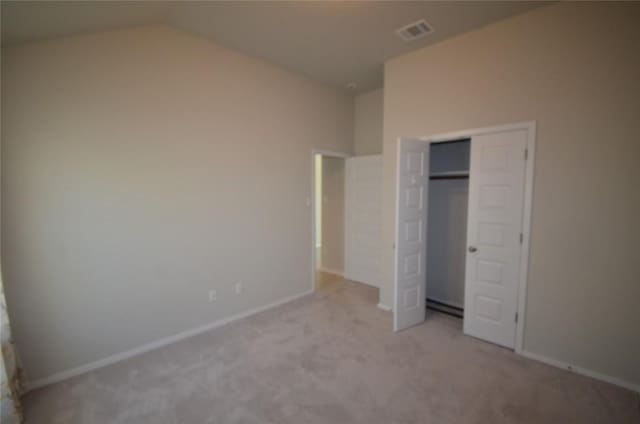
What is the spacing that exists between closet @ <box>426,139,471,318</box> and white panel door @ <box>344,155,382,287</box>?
0.89 meters

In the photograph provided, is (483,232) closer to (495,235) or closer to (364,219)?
(495,235)

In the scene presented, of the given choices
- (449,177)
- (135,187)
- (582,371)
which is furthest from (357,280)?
(135,187)

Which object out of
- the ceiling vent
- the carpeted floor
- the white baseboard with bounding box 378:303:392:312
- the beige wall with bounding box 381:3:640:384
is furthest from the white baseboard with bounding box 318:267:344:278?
the ceiling vent

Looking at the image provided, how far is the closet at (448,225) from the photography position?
12.5 ft

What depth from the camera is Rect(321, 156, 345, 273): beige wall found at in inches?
212

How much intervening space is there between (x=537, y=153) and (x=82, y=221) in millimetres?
4178

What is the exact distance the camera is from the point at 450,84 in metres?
3.20

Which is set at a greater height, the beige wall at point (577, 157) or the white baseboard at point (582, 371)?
the beige wall at point (577, 157)

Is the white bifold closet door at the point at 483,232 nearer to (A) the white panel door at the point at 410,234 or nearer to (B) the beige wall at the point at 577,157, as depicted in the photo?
(A) the white panel door at the point at 410,234

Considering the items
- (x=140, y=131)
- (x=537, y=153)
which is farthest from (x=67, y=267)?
(x=537, y=153)

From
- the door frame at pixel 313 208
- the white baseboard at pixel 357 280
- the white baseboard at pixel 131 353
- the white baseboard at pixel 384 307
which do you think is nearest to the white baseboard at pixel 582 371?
the white baseboard at pixel 384 307

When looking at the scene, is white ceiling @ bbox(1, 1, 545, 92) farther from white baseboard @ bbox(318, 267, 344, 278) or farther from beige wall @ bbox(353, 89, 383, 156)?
white baseboard @ bbox(318, 267, 344, 278)

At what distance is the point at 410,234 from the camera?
336 cm

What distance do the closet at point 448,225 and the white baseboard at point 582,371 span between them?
956 mm
